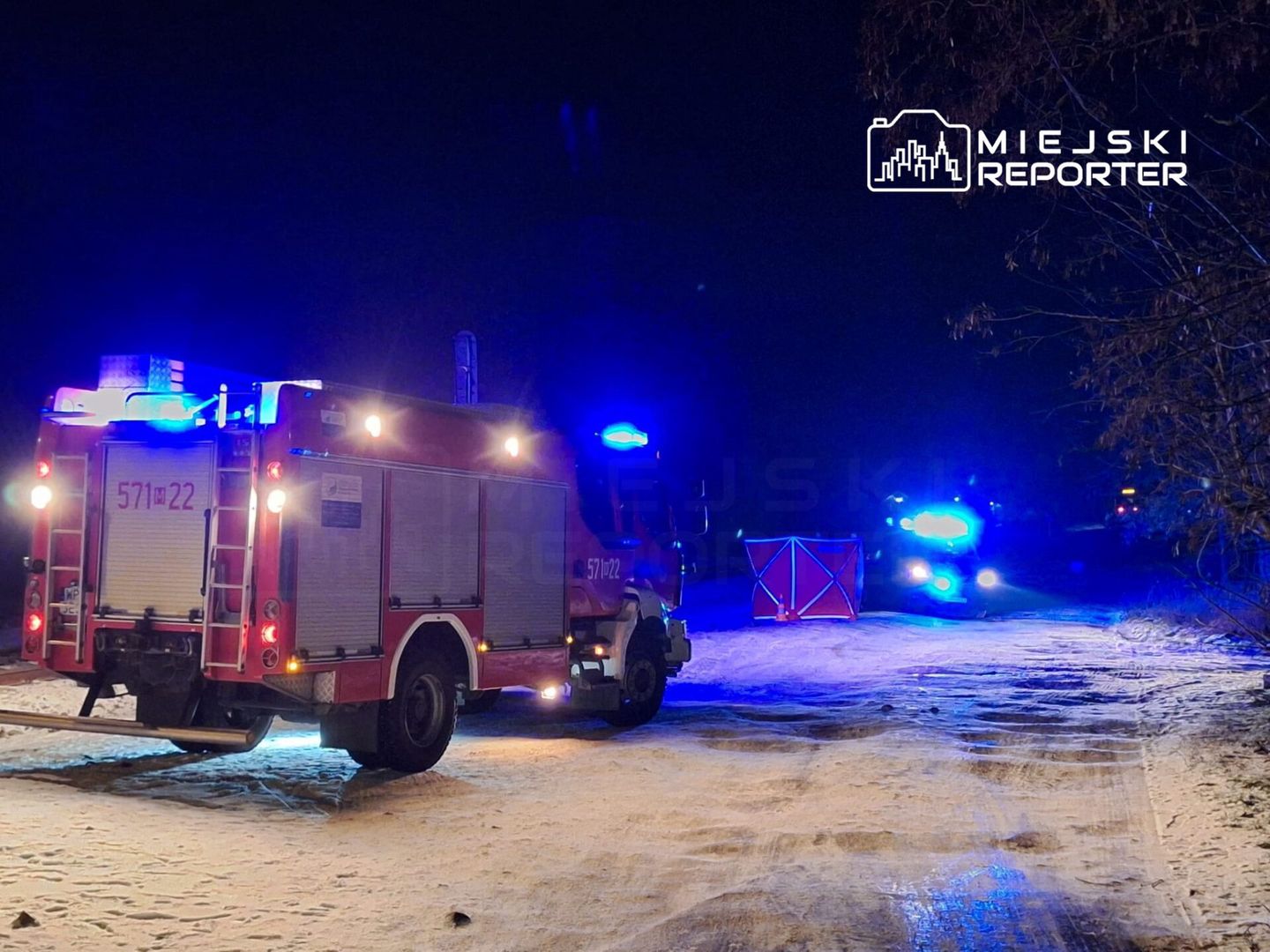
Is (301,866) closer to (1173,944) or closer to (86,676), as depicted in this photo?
(86,676)

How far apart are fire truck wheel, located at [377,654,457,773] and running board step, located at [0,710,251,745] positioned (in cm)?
113

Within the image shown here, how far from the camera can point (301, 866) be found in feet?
21.6

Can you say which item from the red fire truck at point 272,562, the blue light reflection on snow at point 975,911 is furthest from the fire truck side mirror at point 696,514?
the blue light reflection on snow at point 975,911

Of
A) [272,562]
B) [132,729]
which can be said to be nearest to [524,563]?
[272,562]

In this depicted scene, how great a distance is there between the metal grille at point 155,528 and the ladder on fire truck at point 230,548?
163 mm

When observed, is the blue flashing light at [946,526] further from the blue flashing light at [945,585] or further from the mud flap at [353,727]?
the mud flap at [353,727]

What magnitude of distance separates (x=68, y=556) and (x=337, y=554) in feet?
7.33

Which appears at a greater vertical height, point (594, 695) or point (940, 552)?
point (940, 552)

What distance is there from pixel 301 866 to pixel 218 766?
3.31m

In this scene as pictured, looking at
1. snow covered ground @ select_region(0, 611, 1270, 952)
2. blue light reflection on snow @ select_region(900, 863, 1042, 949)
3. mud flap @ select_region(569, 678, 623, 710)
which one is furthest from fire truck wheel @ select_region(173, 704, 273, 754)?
blue light reflection on snow @ select_region(900, 863, 1042, 949)

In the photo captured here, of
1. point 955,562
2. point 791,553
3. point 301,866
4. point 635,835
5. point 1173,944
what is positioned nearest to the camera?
point 1173,944

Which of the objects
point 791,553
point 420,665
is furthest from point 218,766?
point 791,553

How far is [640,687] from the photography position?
12258 mm

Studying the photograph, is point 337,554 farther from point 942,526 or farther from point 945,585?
point 945,585
